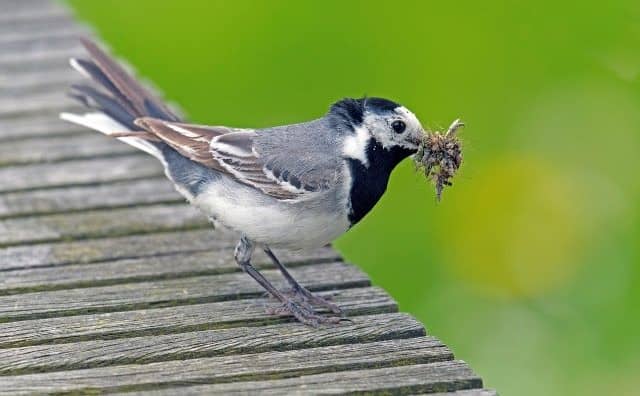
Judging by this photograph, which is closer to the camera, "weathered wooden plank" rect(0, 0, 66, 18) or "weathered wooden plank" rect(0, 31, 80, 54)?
"weathered wooden plank" rect(0, 31, 80, 54)

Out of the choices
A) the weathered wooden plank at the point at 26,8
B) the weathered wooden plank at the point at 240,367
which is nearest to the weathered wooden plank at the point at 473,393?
the weathered wooden plank at the point at 240,367

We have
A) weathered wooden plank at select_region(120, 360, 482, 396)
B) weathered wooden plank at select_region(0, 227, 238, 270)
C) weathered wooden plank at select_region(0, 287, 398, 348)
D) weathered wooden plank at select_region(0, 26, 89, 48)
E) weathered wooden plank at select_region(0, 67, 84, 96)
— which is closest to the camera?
weathered wooden plank at select_region(120, 360, 482, 396)

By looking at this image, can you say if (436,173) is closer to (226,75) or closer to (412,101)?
(412,101)

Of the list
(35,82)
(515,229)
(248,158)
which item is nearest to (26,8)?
(35,82)

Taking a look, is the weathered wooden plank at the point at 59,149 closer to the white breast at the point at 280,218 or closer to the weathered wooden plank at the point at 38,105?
the weathered wooden plank at the point at 38,105

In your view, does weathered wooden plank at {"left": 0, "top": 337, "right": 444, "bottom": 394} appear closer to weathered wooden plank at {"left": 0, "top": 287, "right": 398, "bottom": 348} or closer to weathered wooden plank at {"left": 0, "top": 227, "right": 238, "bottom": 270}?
weathered wooden plank at {"left": 0, "top": 287, "right": 398, "bottom": 348}

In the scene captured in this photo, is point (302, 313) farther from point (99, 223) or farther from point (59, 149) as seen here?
point (59, 149)

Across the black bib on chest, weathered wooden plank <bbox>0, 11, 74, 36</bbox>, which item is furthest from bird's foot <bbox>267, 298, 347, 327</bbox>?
weathered wooden plank <bbox>0, 11, 74, 36</bbox>
